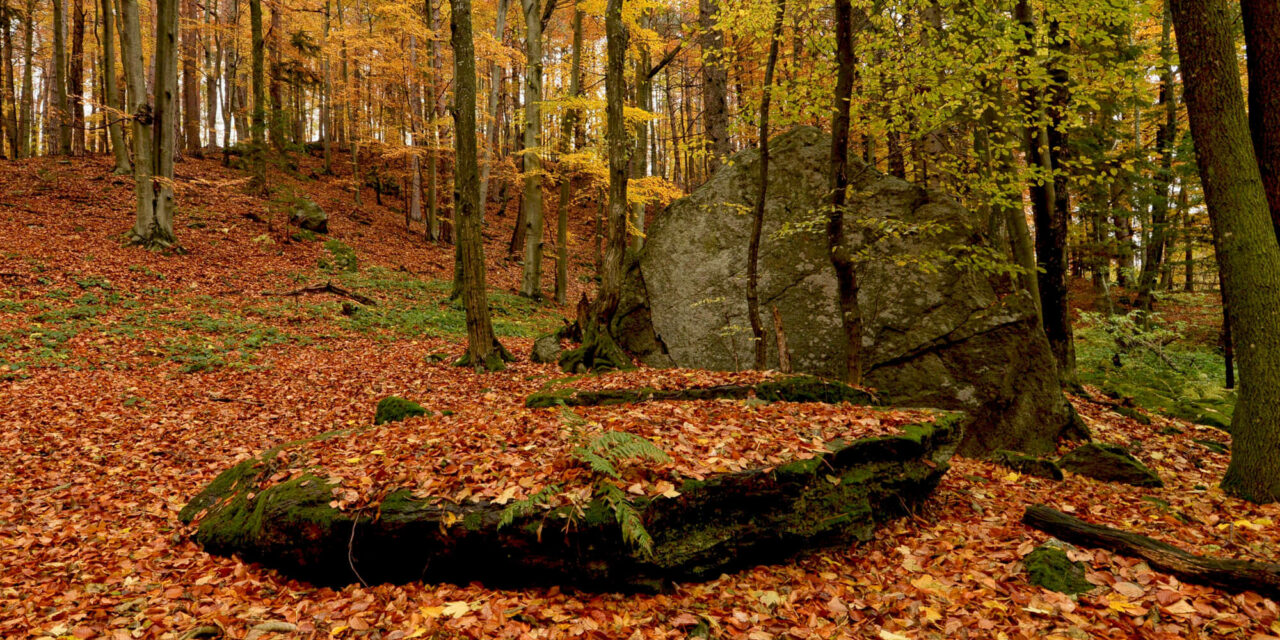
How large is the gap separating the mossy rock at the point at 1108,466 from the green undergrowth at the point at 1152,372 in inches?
186

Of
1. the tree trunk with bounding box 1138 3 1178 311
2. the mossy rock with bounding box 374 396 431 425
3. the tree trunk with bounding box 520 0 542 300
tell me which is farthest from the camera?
the tree trunk with bounding box 520 0 542 300

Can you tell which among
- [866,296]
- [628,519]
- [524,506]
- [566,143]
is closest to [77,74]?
[566,143]

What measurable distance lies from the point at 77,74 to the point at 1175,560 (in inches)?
1271

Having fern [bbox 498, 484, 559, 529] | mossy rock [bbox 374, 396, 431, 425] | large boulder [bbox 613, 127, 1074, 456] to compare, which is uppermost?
large boulder [bbox 613, 127, 1074, 456]

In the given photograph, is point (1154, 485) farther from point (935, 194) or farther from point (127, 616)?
point (127, 616)

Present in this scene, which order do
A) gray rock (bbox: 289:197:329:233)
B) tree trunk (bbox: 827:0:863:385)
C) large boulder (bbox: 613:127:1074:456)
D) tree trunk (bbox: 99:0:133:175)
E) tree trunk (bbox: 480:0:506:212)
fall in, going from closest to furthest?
tree trunk (bbox: 827:0:863:385) < large boulder (bbox: 613:127:1074:456) < tree trunk (bbox: 99:0:133:175) < tree trunk (bbox: 480:0:506:212) < gray rock (bbox: 289:197:329:233)

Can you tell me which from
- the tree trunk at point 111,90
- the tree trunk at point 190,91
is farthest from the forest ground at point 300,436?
the tree trunk at point 190,91

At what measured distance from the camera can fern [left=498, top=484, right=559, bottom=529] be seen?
135 inches

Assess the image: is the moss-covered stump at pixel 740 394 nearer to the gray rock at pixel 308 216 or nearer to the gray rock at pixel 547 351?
the gray rock at pixel 547 351

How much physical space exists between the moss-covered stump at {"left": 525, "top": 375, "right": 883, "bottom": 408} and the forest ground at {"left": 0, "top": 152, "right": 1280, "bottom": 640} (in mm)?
817

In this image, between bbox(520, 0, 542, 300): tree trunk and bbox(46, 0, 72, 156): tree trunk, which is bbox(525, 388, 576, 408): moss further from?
bbox(46, 0, 72, 156): tree trunk

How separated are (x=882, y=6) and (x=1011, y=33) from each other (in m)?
1.50

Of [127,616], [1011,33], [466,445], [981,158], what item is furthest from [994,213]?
[127,616]

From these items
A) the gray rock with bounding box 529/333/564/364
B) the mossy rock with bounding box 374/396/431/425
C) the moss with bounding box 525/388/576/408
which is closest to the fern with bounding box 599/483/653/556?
the moss with bounding box 525/388/576/408
